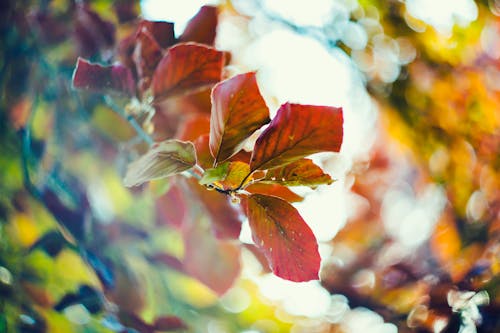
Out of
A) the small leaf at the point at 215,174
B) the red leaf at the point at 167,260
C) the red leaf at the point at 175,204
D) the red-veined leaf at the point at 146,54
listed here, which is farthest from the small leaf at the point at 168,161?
the red leaf at the point at 167,260

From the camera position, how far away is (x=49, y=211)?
0.58 m

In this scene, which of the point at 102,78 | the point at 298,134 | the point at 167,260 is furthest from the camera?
the point at 167,260

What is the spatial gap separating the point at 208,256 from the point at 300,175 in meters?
0.31

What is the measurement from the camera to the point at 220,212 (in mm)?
416

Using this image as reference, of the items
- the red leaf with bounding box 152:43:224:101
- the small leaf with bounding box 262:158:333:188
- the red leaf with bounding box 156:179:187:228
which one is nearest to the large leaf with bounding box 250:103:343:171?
the small leaf with bounding box 262:158:333:188

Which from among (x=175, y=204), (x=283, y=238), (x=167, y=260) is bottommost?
(x=167, y=260)

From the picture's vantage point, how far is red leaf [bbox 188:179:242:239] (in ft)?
1.36

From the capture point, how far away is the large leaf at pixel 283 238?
0.26 metres

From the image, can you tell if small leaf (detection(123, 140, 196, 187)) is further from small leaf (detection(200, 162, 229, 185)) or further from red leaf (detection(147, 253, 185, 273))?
red leaf (detection(147, 253, 185, 273))

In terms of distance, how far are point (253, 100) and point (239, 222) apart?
19 centimetres

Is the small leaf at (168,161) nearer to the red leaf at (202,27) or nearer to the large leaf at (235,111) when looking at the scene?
the large leaf at (235,111)

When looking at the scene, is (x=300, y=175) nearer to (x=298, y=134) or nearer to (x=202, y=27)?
(x=298, y=134)

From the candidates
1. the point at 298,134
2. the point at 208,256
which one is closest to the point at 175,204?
the point at 208,256

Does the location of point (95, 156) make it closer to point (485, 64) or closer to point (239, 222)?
point (239, 222)
